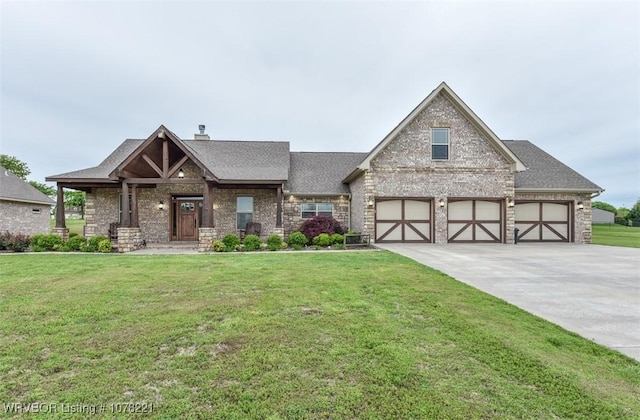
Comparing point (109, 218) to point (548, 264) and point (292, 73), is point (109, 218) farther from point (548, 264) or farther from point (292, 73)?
point (292, 73)

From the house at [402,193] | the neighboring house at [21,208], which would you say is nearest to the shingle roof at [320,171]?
the house at [402,193]

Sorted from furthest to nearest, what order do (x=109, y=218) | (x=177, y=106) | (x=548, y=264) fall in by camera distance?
(x=177, y=106), (x=109, y=218), (x=548, y=264)

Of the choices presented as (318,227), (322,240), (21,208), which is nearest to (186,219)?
(318,227)

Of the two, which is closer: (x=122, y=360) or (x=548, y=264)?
(x=122, y=360)

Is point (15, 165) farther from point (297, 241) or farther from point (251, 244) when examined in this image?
point (297, 241)

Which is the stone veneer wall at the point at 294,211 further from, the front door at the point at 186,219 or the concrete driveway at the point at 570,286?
the concrete driveway at the point at 570,286

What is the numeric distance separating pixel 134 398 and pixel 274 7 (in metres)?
21.9

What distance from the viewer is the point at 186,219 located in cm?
1520

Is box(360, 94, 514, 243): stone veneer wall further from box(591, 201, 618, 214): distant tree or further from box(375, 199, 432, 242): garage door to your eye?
box(591, 201, 618, 214): distant tree

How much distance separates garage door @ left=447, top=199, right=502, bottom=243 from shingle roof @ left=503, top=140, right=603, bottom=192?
6.77 feet

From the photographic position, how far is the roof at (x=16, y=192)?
1699 centimetres

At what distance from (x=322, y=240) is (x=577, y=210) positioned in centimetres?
1400

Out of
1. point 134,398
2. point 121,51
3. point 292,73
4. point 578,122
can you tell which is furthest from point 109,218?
point 578,122

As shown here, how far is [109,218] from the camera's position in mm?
14734
